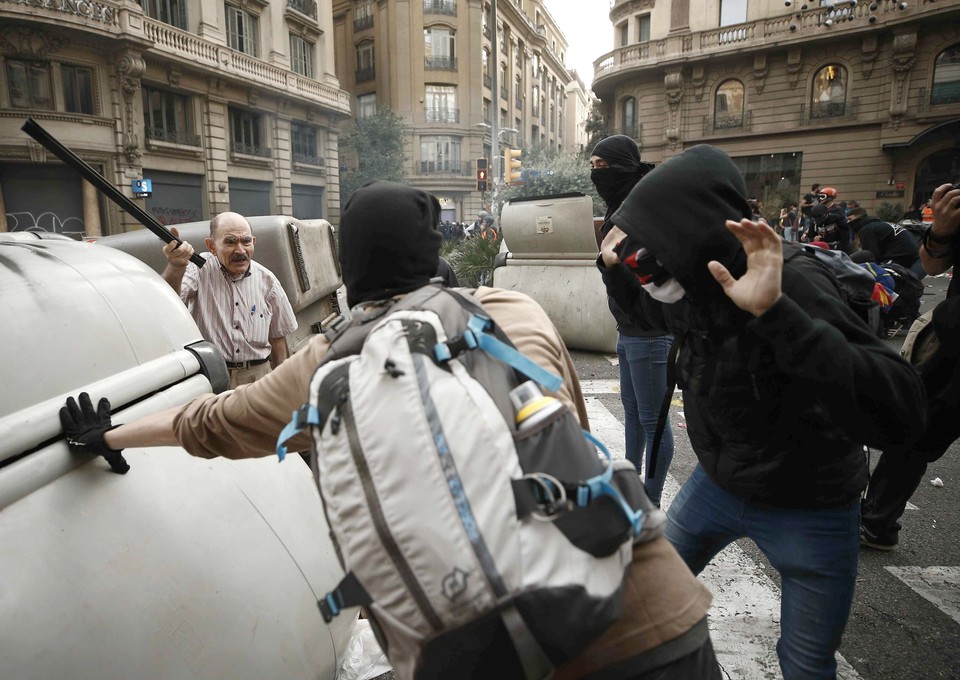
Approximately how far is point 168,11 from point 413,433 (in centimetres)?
2942

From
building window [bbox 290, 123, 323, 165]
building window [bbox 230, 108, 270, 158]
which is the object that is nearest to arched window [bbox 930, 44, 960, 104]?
building window [bbox 290, 123, 323, 165]

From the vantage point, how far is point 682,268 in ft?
5.26

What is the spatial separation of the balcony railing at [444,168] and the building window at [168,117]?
69.0 ft

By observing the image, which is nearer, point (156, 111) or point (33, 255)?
point (33, 255)

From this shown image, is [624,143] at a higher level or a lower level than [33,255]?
higher

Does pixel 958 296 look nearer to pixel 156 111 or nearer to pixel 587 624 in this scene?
pixel 587 624

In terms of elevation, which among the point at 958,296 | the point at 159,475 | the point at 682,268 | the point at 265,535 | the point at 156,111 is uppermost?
the point at 156,111

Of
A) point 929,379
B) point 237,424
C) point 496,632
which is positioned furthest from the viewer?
point 929,379

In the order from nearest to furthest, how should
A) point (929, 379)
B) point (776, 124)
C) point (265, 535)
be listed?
point (265, 535) → point (929, 379) → point (776, 124)

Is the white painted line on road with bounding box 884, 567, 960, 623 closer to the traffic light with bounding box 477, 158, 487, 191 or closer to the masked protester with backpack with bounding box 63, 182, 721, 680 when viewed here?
the masked protester with backpack with bounding box 63, 182, 721, 680

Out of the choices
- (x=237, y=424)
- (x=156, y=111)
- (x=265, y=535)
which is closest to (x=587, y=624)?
(x=237, y=424)

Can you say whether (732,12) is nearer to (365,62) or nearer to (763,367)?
(365,62)

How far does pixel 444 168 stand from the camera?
149 feet

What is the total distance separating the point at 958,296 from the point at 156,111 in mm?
27610
